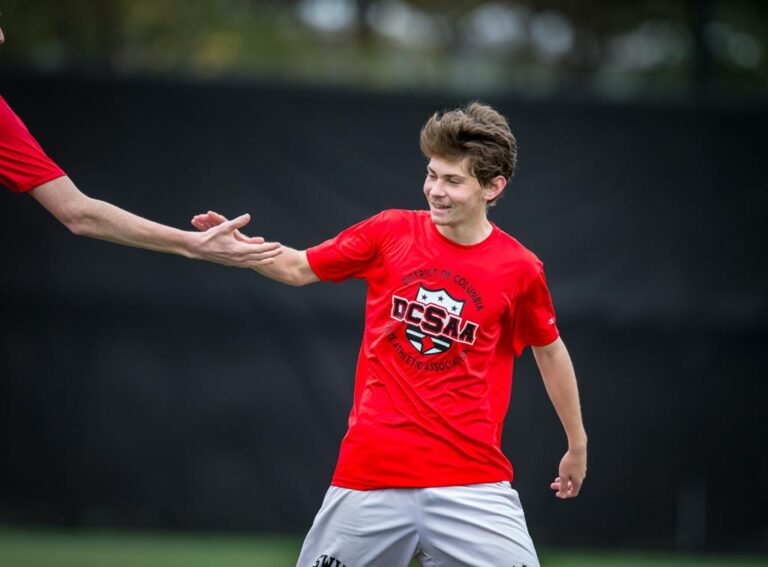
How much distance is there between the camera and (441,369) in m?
3.61

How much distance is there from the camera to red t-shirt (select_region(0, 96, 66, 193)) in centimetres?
→ 357

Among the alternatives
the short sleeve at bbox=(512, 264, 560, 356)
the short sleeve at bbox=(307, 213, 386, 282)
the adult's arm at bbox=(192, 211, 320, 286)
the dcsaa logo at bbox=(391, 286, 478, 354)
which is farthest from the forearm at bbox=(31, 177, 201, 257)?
the short sleeve at bbox=(512, 264, 560, 356)

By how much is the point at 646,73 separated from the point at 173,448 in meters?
5.24

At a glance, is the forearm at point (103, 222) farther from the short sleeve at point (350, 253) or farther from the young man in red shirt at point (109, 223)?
the short sleeve at point (350, 253)

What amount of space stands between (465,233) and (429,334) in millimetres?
381

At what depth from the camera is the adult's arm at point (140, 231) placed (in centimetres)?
369

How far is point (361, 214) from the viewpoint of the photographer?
6484 mm

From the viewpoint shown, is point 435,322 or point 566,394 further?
point 566,394

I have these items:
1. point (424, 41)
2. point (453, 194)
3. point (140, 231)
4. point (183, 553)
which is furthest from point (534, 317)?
point (424, 41)

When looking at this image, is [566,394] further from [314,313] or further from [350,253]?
[314,313]

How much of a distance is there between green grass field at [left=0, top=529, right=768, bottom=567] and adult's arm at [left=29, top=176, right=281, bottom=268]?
2715 millimetres

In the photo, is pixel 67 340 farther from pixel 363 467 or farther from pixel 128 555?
pixel 363 467

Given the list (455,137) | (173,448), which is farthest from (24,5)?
(455,137)

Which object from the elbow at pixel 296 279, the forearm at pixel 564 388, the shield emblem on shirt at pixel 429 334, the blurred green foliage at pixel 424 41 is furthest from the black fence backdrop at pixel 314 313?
the shield emblem on shirt at pixel 429 334
